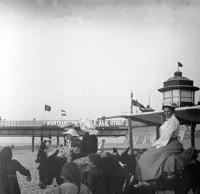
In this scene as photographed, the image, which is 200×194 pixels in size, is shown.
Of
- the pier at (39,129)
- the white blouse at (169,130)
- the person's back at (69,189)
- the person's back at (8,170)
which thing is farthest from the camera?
the pier at (39,129)

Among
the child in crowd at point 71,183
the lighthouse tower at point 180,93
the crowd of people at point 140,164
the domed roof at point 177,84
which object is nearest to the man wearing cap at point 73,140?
the crowd of people at point 140,164

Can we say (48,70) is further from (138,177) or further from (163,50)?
(138,177)

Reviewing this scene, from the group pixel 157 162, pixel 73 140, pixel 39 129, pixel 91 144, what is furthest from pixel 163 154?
pixel 39 129

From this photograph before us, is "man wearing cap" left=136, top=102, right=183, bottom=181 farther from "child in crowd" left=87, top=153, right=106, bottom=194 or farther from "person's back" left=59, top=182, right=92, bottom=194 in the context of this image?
"person's back" left=59, top=182, right=92, bottom=194

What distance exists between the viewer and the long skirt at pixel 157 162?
169 inches

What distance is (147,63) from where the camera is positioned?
6.58m

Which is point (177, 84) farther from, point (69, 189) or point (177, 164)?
point (69, 189)

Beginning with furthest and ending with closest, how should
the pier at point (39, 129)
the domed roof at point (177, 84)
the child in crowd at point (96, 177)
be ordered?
the pier at point (39, 129), the domed roof at point (177, 84), the child in crowd at point (96, 177)

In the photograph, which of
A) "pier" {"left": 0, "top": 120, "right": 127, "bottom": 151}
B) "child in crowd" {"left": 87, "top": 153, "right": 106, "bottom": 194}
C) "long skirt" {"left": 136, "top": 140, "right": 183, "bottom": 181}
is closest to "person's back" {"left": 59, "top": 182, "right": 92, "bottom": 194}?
"child in crowd" {"left": 87, "top": 153, "right": 106, "bottom": 194}

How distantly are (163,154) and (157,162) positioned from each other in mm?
134

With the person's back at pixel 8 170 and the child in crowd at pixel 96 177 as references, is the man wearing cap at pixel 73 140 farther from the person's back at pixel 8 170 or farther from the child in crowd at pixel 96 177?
the person's back at pixel 8 170

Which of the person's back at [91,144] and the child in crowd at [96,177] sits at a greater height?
the person's back at [91,144]

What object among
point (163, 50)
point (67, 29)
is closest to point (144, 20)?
point (163, 50)

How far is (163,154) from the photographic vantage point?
438 centimetres
